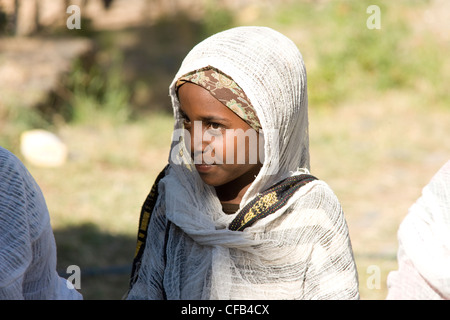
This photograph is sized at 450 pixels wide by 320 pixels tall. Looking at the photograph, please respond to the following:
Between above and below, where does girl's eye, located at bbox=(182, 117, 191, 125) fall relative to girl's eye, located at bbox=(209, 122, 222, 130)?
above

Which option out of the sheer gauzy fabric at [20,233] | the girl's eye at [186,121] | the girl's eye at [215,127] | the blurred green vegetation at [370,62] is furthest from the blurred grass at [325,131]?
the girl's eye at [215,127]

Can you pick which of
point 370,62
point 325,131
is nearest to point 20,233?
point 325,131

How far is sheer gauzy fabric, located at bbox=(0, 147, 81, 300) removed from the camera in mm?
1855

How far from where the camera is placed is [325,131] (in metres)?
6.77

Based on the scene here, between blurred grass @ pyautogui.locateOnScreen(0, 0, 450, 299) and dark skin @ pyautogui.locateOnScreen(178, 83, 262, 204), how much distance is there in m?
2.06

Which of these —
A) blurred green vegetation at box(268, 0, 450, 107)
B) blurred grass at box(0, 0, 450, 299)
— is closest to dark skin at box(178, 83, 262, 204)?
blurred grass at box(0, 0, 450, 299)

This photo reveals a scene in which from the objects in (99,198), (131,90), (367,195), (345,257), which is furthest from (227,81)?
(131,90)

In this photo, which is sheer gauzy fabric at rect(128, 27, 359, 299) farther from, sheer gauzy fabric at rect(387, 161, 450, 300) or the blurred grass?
the blurred grass

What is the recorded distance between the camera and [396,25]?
848 centimetres

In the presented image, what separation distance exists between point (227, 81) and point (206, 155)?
249mm

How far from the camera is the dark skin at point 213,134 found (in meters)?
1.98

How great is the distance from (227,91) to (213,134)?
0.15 metres

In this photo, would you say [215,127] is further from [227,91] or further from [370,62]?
[370,62]
